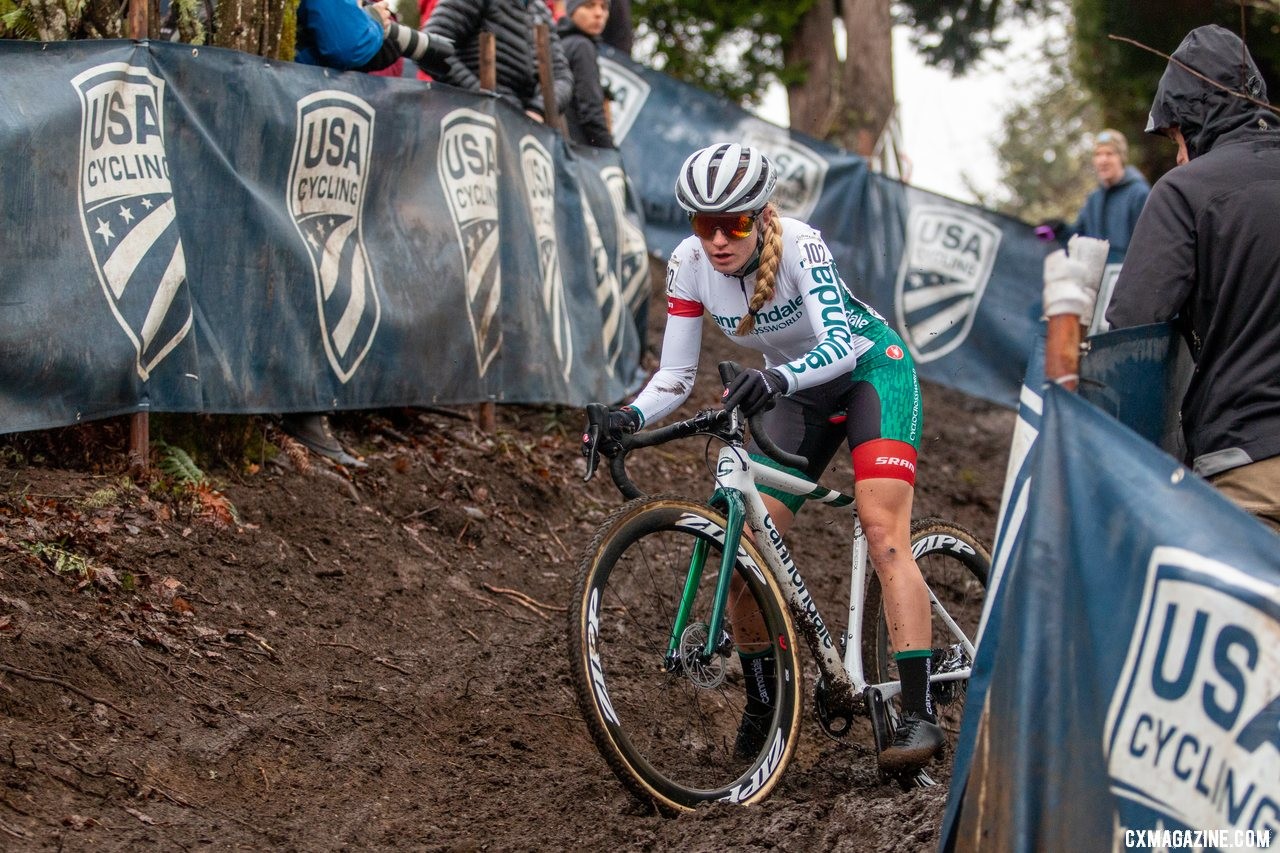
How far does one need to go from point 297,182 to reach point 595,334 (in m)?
3.07

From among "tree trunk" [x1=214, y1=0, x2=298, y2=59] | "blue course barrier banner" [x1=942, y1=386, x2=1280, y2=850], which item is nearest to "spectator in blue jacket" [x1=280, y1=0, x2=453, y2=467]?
"tree trunk" [x1=214, y1=0, x2=298, y2=59]

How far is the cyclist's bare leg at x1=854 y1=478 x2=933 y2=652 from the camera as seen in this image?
16.3ft

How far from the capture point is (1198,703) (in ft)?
9.41

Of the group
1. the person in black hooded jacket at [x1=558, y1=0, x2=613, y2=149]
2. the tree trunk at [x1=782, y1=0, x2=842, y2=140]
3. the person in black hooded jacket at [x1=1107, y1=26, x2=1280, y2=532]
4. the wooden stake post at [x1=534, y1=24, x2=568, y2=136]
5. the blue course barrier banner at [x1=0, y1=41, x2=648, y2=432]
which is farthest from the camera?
the tree trunk at [x1=782, y1=0, x2=842, y2=140]

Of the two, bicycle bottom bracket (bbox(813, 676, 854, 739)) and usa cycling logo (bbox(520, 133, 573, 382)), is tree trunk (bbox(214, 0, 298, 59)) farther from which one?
bicycle bottom bracket (bbox(813, 676, 854, 739))

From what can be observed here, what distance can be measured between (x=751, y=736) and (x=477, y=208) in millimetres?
4111

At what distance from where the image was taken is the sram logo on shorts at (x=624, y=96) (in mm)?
12461

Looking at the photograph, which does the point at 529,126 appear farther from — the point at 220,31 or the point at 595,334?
the point at 220,31

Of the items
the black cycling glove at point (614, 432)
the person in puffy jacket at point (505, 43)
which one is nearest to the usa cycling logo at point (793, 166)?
the person in puffy jacket at point (505, 43)

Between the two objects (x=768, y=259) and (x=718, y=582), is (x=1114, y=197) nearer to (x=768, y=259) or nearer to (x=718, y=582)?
(x=768, y=259)

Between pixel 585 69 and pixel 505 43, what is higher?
pixel 505 43

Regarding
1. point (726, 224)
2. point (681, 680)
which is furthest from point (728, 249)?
point (681, 680)

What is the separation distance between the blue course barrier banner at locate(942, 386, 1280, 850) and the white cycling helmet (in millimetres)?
1708

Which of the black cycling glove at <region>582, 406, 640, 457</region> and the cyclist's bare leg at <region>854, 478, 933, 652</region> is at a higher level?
the black cycling glove at <region>582, 406, 640, 457</region>
